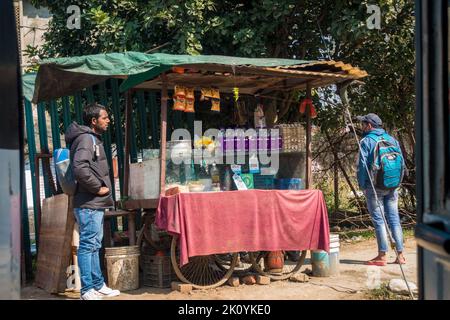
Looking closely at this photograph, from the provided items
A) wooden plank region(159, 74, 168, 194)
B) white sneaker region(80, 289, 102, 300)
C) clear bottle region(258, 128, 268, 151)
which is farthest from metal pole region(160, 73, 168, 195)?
clear bottle region(258, 128, 268, 151)

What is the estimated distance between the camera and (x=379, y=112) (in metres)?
10.3

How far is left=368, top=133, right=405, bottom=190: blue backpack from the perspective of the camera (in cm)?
712

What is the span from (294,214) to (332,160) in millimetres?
5311

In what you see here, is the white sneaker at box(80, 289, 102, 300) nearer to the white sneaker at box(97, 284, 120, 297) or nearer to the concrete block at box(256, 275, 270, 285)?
the white sneaker at box(97, 284, 120, 297)

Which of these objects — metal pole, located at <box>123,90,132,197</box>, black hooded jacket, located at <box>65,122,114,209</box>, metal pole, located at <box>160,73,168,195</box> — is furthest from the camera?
metal pole, located at <box>123,90,132,197</box>

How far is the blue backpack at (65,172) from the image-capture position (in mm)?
5891

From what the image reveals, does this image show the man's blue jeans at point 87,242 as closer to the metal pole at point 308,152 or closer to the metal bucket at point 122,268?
the metal bucket at point 122,268

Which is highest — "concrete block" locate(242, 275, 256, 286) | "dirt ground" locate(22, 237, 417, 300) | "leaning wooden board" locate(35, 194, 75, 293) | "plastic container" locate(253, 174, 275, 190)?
"plastic container" locate(253, 174, 275, 190)

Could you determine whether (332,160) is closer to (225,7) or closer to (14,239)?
(225,7)

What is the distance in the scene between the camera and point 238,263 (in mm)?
7324

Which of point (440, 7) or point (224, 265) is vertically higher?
point (440, 7)

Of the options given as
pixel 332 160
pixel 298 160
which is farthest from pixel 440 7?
pixel 332 160

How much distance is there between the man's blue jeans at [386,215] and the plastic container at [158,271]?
8.83 feet

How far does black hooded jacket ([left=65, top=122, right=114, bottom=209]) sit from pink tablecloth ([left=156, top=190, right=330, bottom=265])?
0.67m
